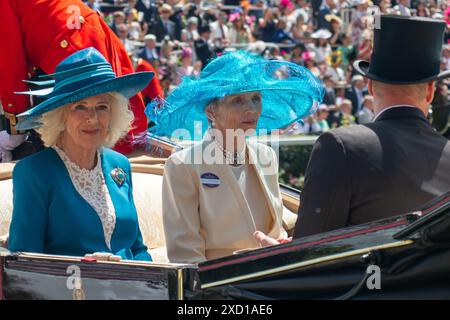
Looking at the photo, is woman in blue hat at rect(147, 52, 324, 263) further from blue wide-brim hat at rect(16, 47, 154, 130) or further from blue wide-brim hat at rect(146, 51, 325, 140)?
blue wide-brim hat at rect(16, 47, 154, 130)

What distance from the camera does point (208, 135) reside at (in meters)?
4.08

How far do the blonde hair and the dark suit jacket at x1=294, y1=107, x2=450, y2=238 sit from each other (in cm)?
111

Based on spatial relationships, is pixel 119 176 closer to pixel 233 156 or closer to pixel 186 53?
pixel 233 156

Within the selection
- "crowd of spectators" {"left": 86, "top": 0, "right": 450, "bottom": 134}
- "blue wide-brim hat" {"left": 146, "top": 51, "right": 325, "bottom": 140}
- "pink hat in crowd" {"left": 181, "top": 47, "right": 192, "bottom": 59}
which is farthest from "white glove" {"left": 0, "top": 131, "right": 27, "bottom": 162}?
"pink hat in crowd" {"left": 181, "top": 47, "right": 192, "bottom": 59}

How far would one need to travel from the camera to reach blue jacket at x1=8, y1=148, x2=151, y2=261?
3.55 metres

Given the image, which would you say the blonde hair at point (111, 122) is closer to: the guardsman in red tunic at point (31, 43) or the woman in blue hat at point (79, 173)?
the woman in blue hat at point (79, 173)

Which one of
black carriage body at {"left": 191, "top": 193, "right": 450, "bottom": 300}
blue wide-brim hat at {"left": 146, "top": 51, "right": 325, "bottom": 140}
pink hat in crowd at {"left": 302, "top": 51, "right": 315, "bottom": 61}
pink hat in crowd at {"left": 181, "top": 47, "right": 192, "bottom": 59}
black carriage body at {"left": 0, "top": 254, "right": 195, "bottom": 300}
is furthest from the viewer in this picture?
pink hat in crowd at {"left": 302, "top": 51, "right": 315, "bottom": 61}

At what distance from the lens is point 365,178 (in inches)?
118

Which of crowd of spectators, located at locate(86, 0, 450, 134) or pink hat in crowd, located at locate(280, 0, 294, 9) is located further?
pink hat in crowd, located at locate(280, 0, 294, 9)

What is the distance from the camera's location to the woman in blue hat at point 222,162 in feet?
12.6

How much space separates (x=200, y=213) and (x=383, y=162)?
107 cm

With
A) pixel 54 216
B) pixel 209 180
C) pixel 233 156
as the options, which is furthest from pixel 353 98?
pixel 54 216

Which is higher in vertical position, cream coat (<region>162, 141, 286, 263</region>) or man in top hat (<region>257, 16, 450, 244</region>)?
man in top hat (<region>257, 16, 450, 244</region>)

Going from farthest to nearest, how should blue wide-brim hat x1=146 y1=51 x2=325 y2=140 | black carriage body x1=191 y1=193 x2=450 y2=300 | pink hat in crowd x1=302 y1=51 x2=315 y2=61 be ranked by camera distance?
pink hat in crowd x1=302 y1=51 x2=315 y2=61
blue wide-brim hat x1=146 y1=51 x2=325 y2=140
black carriage body x1=191 y1=193 x2=450 y2=300
